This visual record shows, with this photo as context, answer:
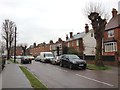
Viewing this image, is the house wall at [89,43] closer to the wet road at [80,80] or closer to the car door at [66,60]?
the car door at [66,60]

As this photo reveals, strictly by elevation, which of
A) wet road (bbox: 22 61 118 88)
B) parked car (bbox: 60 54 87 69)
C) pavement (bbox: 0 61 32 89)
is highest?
parked car (bbox: 60 54 87 69)

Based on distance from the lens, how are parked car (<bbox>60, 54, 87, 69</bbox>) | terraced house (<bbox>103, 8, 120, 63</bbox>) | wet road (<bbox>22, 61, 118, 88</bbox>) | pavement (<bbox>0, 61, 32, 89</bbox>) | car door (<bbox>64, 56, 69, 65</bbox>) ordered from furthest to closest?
terraced house (<bbox>103, 8, 120, 63</bbox>) < car door (<bbox>64, 56, 69, 65</bbox>) < parked car (<bbox>60, 54, 87, 69</bbox>) < wet road (<bbox>22, 61, 118, 88</bbox>) < pavement (<bbox>0, 61, 32, 89</bbox>)

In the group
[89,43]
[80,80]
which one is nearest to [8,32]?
[89,43]

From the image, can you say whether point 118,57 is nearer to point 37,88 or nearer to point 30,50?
point 37,88

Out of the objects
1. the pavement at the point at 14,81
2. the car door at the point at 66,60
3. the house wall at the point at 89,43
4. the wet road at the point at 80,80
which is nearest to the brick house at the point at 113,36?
the house wall at the point at 89,43

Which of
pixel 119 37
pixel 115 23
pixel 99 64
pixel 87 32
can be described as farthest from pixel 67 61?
pixel 87 32

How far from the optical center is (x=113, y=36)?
47.3 m

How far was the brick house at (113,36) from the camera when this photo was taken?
45.5m

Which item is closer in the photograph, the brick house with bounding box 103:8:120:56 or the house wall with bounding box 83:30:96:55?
the brick house with bounding box 103:8:120:56

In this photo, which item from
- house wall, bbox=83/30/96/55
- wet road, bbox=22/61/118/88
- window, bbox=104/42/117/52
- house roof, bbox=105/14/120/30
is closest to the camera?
wet road, bbox=22/61/118/88

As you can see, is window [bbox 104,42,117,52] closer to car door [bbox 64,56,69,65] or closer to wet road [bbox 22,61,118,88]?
car door [bbox 64,56,69,65]

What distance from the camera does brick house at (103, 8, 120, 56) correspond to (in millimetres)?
45494

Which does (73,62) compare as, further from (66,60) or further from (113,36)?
(113,36)

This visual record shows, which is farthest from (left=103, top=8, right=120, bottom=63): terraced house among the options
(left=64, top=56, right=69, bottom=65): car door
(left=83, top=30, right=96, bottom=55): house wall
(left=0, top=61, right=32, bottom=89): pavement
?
(left=0, top=61, right=32, bottom=89): pavement
